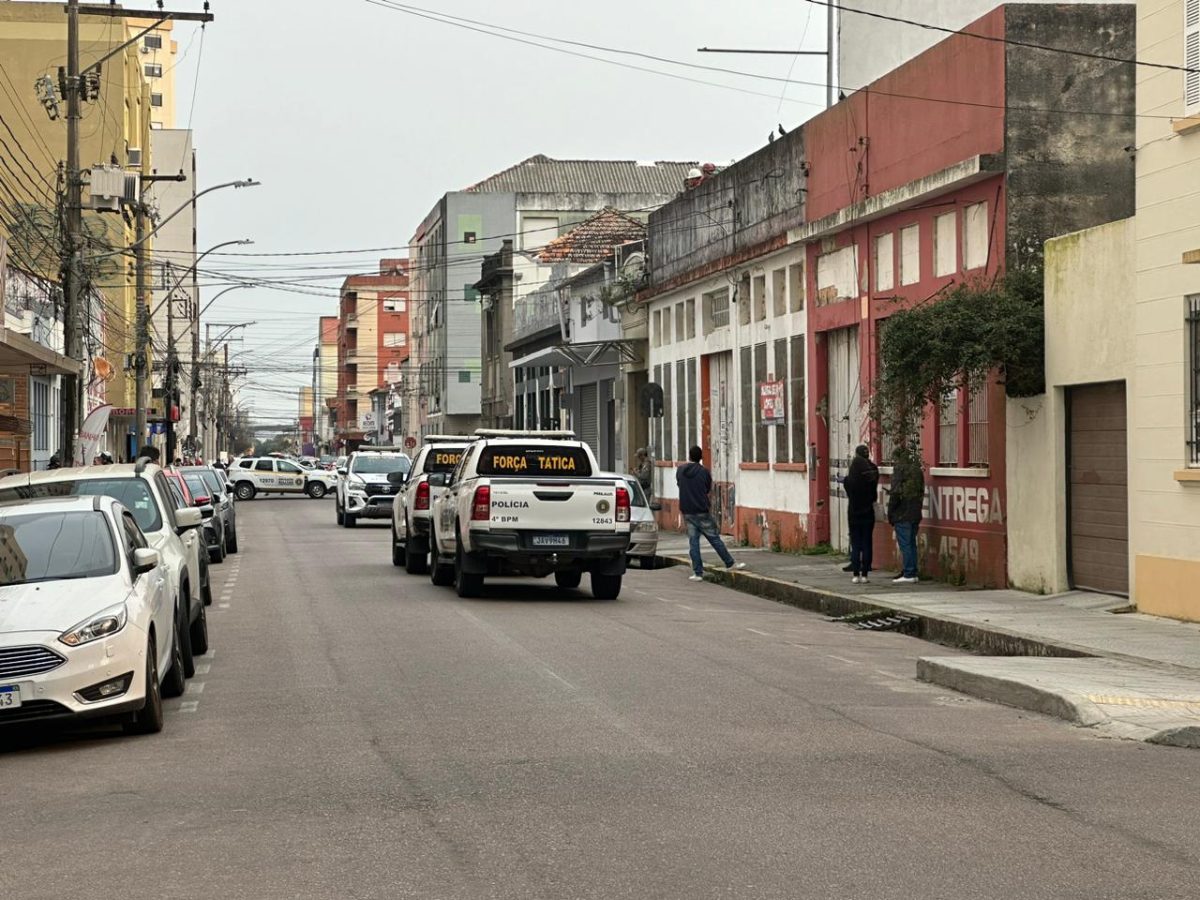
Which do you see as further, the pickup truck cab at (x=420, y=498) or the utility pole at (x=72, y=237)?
the utility pole at (x=72, y=237)

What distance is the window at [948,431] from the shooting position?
23.6m

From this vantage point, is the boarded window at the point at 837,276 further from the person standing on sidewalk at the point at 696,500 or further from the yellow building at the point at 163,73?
the yellow building at the point at 163,73

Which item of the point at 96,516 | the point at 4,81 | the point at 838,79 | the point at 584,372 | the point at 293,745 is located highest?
the point at 4,81

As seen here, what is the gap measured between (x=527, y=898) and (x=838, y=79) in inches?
1266

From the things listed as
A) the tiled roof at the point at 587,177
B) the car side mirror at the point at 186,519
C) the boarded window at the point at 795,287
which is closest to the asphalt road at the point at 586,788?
the car side mirror at the point at 186,519

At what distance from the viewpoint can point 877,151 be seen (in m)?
26.5

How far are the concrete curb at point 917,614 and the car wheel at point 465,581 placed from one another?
4.20m

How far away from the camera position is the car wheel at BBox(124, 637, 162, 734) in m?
11.4

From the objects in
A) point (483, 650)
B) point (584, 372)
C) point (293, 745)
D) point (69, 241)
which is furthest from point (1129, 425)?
point (584, 372)

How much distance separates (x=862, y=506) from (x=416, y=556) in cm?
750

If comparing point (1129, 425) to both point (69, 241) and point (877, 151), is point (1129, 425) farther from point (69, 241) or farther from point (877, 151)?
point (69, 241)

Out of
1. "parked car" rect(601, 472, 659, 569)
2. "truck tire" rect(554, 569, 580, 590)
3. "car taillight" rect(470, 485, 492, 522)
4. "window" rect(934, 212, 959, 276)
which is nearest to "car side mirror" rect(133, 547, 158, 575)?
"car taillight" rect(470, 485, 492, 522)

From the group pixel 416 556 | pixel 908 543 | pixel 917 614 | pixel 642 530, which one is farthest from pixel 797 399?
pixel 917 614

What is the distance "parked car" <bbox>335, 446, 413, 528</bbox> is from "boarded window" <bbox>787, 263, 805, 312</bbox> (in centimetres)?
1719
